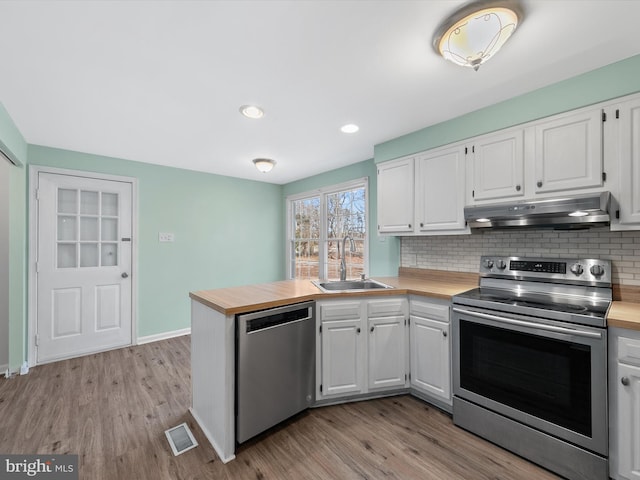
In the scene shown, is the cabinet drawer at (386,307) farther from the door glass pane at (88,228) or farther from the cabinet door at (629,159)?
the door glass pane at (88,228)

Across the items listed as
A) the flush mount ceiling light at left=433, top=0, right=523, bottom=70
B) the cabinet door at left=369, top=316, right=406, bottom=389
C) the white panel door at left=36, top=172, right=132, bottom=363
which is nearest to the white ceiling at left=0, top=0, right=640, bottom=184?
the flush mount ceiling light at left=433, top=0, right=523, bottom=70

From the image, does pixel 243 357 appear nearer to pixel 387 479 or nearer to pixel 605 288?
pixel 387 479

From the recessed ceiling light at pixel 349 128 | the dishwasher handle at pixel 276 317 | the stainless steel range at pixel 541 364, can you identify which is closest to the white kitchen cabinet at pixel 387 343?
the stainless steel range at pixel 541 364

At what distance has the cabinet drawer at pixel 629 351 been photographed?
1.45m

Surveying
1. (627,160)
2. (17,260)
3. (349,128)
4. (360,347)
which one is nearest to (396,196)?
(349,128)

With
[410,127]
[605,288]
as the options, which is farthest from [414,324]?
[410,127]

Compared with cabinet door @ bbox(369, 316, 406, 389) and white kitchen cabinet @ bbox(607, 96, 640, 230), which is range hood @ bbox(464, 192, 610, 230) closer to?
white kitchen cabinet @ bbox(607, 96, 640, 230)

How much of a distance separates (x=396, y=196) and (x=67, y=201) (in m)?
3.71

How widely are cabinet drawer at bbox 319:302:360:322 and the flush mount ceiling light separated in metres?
1.75

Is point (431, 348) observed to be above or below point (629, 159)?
below

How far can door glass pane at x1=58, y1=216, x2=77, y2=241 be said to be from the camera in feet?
10.9

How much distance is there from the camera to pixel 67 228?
11.1ft

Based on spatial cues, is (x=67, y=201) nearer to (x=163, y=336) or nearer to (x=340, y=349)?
(x=163, y=336)

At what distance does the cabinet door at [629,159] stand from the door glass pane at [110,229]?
187 inches
